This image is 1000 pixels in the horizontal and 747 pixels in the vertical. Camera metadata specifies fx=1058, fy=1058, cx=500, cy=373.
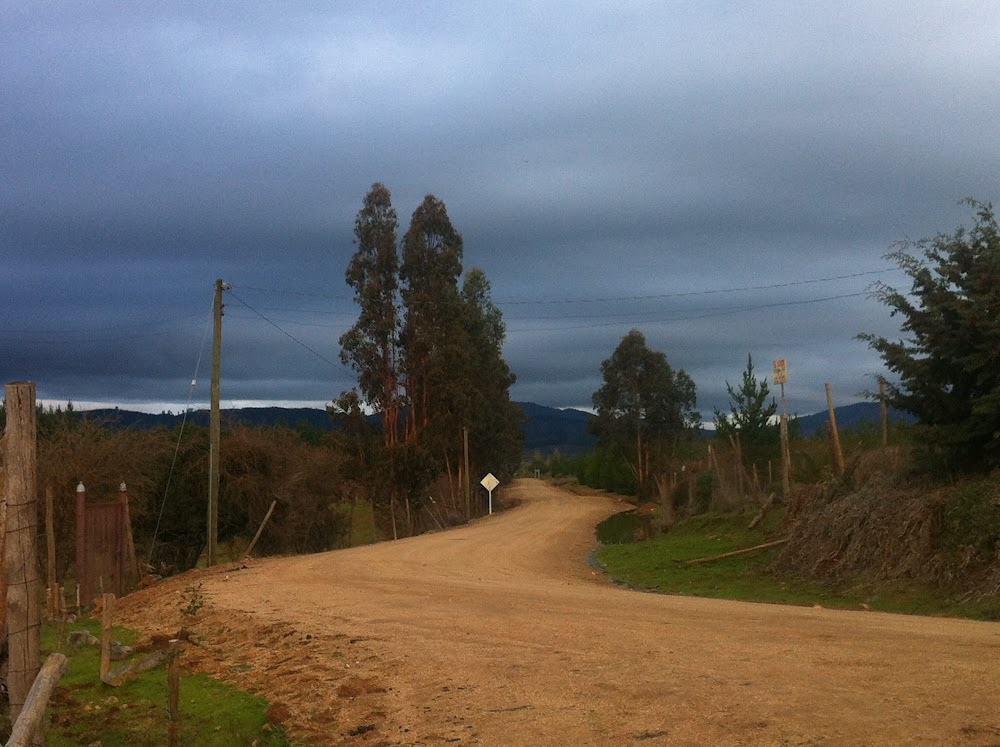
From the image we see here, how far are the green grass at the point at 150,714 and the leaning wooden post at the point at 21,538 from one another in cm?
290

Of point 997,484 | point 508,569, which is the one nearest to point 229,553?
point 508,569

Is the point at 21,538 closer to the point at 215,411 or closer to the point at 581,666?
the point at 581,666

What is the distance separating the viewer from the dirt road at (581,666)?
871 cm

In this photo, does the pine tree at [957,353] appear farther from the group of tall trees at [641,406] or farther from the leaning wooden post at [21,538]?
the group of tall trees at [641,406]

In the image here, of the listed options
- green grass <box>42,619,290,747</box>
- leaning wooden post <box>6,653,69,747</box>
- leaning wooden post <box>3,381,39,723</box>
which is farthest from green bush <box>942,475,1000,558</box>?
leaning wooden post <box>6,653,69,747</box>

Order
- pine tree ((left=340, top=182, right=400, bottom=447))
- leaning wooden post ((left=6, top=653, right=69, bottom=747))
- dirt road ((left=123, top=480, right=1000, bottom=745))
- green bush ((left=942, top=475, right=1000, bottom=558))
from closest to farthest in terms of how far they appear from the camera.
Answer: leaning wooden post ((left=6, top=653, right=69, bottom=747))
dirt road ((left=123, top=480, right=1000, bottom=745))
green bush ((left=942, top=475, right=1000, bottom=558))
pine tree ((left=340, top=182, right=400, bottom=447))

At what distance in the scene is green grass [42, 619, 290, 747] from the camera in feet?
35.8

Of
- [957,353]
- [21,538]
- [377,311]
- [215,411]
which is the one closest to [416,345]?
[377,311]

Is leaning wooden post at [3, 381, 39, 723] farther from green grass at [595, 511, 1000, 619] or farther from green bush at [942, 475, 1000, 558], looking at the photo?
green bush at [942, 475, 1000, 558]

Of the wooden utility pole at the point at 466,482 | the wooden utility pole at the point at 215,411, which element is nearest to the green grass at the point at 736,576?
the wooden utility pole at the point at 215,411

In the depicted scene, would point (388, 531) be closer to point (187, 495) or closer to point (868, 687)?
point (187, 495)

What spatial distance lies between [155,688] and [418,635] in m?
3.47

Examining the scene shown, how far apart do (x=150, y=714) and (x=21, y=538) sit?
215 inches

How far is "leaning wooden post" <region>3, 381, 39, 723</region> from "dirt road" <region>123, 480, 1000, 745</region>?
3.00 meters
